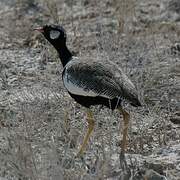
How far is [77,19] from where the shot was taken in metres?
9.89

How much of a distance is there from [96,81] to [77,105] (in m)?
1.35

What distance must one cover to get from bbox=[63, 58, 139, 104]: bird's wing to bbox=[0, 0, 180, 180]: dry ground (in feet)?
0.63

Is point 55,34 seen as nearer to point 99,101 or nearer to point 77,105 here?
point 99,101

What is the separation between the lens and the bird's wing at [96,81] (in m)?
5.70

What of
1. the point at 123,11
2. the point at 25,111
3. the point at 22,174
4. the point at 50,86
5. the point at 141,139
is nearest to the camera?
the point at 22,174

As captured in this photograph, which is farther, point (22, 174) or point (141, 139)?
point (141, 139)

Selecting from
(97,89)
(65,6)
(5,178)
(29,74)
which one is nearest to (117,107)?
(97,89)

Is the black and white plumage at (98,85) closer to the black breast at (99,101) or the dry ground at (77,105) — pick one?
the black breast at (99,101)

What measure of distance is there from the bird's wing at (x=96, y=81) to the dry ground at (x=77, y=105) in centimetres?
19

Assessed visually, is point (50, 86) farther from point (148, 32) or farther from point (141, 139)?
point (148, 32)

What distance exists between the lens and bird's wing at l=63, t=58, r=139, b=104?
18.7 feet

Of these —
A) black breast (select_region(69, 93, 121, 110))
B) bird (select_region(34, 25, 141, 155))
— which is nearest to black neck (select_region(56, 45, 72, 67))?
bird (select_region(34, 25, 141, 155))

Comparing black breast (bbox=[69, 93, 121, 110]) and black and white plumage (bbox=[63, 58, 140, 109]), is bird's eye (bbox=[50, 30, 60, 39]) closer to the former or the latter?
black and white plumage (bbox=[63, 58, 140, 109])

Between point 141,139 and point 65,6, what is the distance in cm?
468
